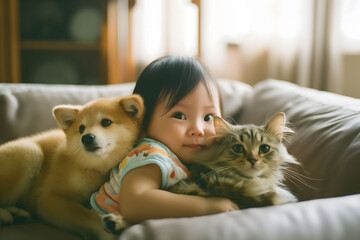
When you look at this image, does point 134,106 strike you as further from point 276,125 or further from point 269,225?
point 269,225

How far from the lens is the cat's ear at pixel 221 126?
976 mm

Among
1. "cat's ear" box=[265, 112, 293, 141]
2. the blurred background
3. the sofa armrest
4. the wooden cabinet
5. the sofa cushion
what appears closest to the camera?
the sofa armrest

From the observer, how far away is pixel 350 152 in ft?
2.88

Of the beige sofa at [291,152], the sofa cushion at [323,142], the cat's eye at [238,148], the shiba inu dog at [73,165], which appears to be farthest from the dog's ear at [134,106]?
the sofa cushion at [323,142]

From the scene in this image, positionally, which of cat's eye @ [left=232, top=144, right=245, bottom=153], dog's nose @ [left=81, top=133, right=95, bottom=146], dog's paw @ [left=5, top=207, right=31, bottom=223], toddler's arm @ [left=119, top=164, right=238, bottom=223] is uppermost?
dog's nose @ [left=81, top=133, right=95, bottom=146]

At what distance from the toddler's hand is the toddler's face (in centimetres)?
24

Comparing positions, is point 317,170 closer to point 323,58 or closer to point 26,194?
point 26,194

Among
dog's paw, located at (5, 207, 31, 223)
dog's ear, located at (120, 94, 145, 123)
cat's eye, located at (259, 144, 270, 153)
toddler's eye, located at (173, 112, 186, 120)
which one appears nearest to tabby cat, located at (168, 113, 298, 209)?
cat's eye, located at (259, 144, 270, 153)

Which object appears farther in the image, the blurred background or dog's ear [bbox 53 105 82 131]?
the blurred background

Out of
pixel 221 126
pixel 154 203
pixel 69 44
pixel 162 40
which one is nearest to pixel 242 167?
pixel 221 126

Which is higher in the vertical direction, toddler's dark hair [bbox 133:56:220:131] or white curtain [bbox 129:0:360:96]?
white curtain [bbox 129:0:360:96]

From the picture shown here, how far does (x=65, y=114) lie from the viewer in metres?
1.06

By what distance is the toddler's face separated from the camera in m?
0.98

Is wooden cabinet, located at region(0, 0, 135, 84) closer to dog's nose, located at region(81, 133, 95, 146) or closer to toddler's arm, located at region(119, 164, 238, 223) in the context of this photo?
dog's nose, located at region(81, 133, 95, 146)
